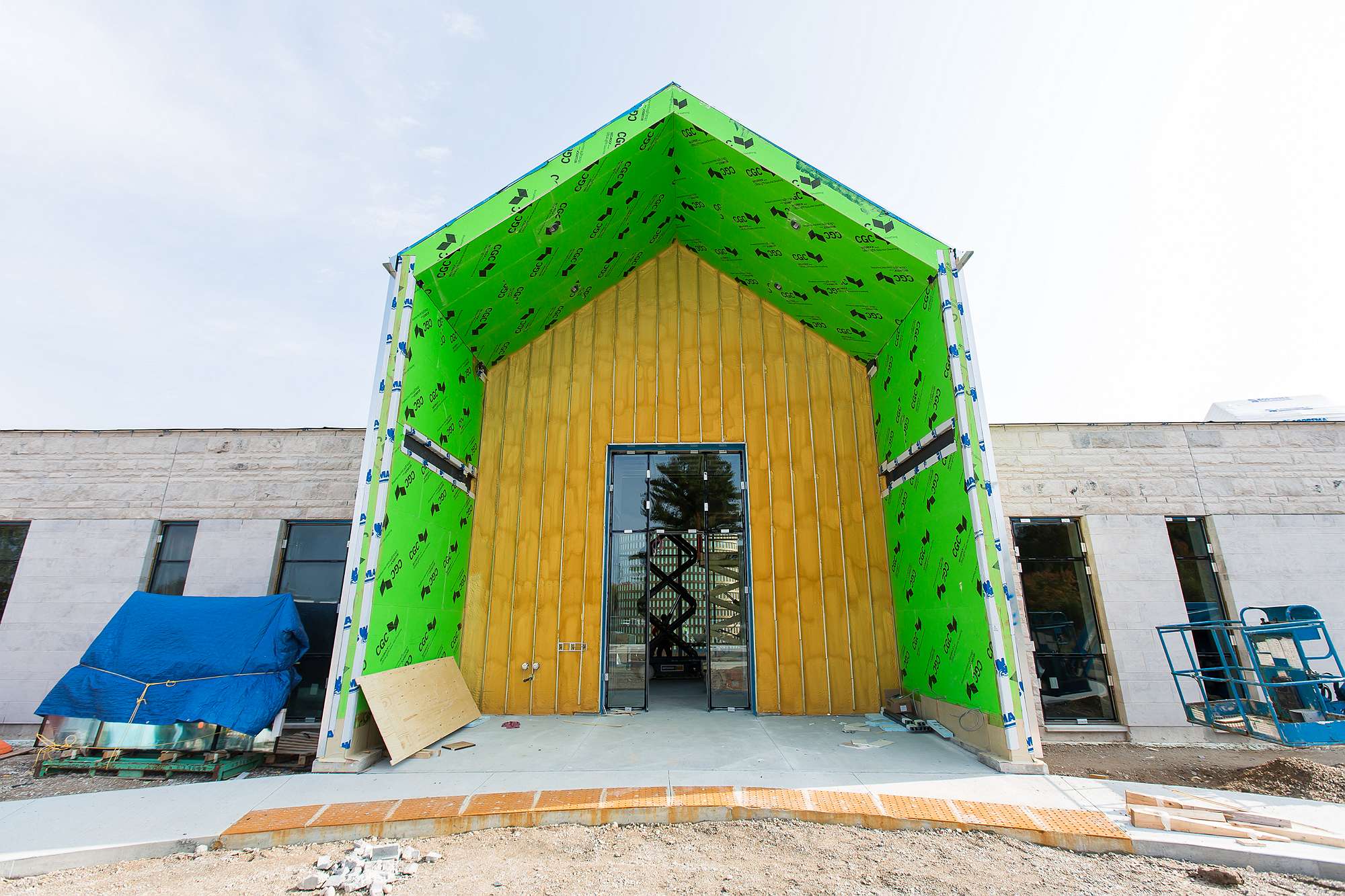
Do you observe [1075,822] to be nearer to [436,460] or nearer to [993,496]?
[993,496]

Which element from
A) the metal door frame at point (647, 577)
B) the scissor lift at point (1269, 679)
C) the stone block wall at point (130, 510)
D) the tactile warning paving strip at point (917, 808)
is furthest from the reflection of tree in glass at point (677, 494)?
the scissor lift at point (1269, 679)

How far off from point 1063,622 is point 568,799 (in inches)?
239

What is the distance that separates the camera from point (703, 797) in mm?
3826

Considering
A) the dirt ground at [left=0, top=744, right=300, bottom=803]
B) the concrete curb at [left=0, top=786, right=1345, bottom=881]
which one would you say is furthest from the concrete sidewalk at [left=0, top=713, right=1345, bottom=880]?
the dirt ground at [left=0, top=744, right=300, bottom=803]

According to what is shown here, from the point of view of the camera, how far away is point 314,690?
6578mm

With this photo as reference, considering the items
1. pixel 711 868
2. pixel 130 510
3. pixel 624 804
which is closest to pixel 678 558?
pixel 624 804

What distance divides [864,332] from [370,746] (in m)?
6.86

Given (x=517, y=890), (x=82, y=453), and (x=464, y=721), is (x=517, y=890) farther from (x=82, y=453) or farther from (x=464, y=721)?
(x=82, y=453)

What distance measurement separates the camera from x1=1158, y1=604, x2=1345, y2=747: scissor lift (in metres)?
4.33

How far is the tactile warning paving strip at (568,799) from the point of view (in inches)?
145

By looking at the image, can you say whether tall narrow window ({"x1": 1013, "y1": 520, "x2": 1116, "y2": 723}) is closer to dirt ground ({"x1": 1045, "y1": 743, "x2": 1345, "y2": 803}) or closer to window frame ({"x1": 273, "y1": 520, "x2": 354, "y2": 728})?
dirt ground ({"x1": 1045, "y1": 743, "x2": 1345, "y2": 803})

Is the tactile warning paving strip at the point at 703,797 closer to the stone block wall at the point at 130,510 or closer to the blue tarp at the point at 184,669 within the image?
the blue tarp at the point at 184,669

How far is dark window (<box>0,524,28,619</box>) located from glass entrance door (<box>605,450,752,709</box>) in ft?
24.4

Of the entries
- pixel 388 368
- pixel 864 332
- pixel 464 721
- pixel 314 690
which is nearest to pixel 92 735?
pixel 314 690
